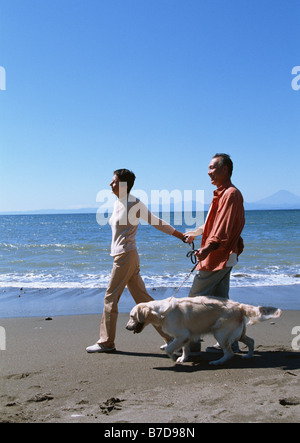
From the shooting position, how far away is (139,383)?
171 inches

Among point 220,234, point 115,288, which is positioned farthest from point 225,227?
point 115,288

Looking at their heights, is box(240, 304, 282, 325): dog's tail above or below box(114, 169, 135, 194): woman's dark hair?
below

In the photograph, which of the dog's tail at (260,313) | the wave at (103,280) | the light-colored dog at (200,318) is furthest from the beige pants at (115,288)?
the wave at (103,280)

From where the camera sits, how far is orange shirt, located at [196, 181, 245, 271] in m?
4.86

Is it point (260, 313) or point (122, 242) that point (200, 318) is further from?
point (122, 242)

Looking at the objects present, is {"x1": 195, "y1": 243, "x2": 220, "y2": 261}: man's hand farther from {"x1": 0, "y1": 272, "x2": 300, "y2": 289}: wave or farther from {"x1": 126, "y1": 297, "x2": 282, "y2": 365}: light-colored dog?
{"x1": 0, "y1": 272, "x2": 300, "y2": 289}: wave

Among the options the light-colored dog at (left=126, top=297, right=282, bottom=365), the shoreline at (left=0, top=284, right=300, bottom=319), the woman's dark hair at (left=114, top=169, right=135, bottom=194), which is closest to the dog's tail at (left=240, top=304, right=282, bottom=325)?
the light-colored dog at (left=126, top=297, right=282, bottom=365)

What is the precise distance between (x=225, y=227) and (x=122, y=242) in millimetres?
1379

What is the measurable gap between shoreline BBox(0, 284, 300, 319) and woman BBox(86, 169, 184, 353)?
2.76 metres

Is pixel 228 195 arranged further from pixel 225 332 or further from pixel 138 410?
pixel 138 410

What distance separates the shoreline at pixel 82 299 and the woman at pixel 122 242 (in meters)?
2.76

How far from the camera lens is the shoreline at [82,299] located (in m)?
8.61

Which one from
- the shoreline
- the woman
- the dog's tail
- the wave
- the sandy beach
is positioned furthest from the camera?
the wave
